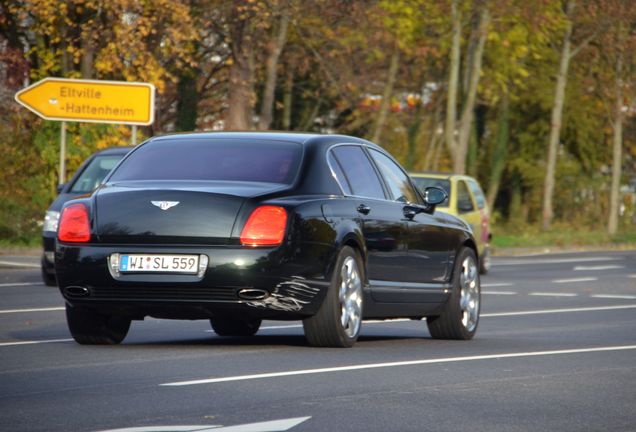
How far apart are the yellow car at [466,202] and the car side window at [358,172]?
525 inches

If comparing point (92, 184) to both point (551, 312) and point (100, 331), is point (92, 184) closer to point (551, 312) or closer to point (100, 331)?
point (551, 312)

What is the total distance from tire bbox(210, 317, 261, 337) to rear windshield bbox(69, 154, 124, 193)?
323 inches

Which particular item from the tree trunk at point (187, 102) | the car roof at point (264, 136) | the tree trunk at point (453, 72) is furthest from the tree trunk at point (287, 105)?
the car roof at point (264, 136)

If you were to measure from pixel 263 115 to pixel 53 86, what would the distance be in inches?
506

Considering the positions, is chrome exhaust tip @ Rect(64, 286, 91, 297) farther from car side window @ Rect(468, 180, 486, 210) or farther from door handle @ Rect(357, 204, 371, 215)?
car side window @ Rect(468, 180, 486, 210)

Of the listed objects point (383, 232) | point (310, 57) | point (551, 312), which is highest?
point (310, 57)

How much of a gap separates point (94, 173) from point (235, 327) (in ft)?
28.5

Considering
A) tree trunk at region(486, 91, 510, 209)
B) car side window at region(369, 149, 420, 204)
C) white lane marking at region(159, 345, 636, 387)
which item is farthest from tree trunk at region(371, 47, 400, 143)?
white lane marking at region(159, 345, 636, 387)

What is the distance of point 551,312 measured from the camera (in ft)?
59.1

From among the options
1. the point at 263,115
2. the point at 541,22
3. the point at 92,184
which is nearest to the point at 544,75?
the point at 541,22

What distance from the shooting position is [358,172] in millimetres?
12531

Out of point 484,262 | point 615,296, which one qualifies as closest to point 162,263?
point 615,296

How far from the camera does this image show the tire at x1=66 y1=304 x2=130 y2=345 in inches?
455

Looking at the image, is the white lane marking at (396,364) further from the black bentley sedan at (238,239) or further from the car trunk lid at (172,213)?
the car trunk lid at (172,213)
